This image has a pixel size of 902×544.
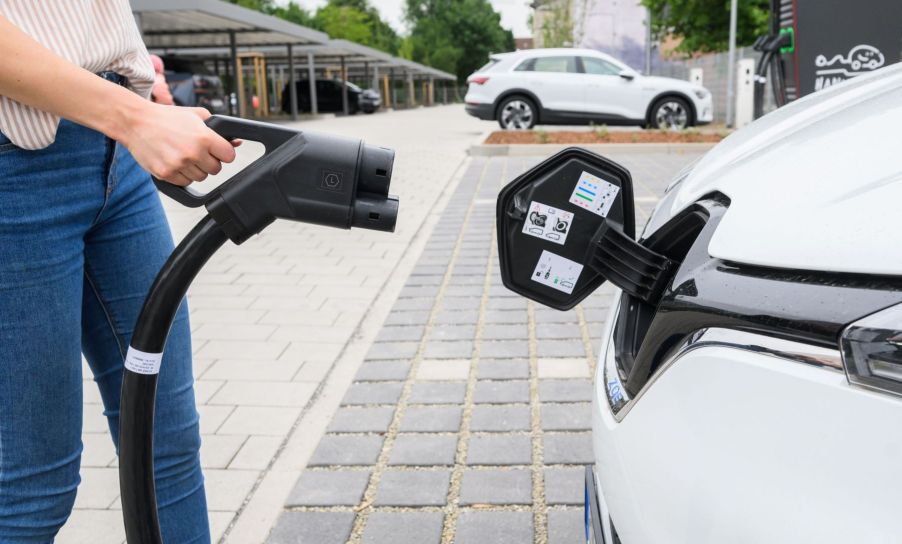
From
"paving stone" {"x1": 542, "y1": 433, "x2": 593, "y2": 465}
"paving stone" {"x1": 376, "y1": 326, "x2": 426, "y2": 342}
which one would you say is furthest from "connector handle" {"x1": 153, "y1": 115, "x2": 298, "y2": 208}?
"paving stone" {"x1": 376, "y1": 326, "x2": 426, "y2": 342}

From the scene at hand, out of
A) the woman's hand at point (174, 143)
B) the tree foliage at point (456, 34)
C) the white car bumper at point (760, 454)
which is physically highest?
the tree foliage at point (456, 34)

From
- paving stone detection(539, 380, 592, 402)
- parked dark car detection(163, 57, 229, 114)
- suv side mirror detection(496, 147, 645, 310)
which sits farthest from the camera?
parked dark car detection(163, 57, 229, 114)

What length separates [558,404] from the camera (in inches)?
137

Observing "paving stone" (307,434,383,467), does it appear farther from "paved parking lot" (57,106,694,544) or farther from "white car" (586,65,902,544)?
"white car" (586,65,902,544)

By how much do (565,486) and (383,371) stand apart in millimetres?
1342

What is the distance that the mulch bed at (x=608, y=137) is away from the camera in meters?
14.2

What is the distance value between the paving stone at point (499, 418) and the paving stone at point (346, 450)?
39 cm

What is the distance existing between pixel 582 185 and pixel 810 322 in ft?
1.77

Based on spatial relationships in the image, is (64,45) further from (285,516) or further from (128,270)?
(285,516)

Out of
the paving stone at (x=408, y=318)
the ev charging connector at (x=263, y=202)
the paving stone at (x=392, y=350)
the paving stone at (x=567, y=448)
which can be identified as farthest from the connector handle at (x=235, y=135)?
A: the paving stone at (x=408, y=318)

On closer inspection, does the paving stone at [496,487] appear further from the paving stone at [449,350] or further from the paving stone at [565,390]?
the paving stone at [449,350]

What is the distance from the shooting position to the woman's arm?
4.04 feet

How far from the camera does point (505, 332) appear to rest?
14.6 ft

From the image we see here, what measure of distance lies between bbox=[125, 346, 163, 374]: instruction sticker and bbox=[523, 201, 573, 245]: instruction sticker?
653mm
